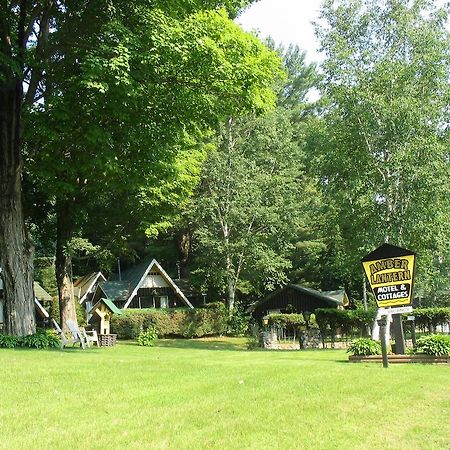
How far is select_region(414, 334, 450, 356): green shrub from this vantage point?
42.7ft

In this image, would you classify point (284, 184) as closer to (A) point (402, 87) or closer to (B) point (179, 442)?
(A) point (402, 87)

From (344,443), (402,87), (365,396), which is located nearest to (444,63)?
(402,87)

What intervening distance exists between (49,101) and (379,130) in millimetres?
14033

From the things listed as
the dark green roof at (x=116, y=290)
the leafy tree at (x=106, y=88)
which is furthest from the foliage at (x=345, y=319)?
the dark green roof at (x=116, y=290)

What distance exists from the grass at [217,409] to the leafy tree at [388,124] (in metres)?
13.6

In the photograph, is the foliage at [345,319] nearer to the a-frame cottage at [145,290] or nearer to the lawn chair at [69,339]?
the lawn chair at [69,339]

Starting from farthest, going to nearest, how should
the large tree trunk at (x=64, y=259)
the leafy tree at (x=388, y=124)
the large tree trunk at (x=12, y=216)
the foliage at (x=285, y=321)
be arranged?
1. the foliage at (x=285, y=321)
2. the leafy tree at (x=388, y=124)
3. the large tree trunk at (x=64, y=259)
4. the large tree trunk at (x=12, y=216)

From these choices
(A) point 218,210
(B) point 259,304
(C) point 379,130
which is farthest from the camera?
(B) point 259,304

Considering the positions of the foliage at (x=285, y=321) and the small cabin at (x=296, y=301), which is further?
the small cabin at (x=296, y=301)

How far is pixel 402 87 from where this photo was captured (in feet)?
74.4

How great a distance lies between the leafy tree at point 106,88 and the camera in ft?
41.1

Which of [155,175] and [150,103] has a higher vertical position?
[150,103]

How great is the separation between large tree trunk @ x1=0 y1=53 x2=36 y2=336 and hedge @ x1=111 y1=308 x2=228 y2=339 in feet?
54.8

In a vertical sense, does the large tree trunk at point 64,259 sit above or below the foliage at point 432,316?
above
